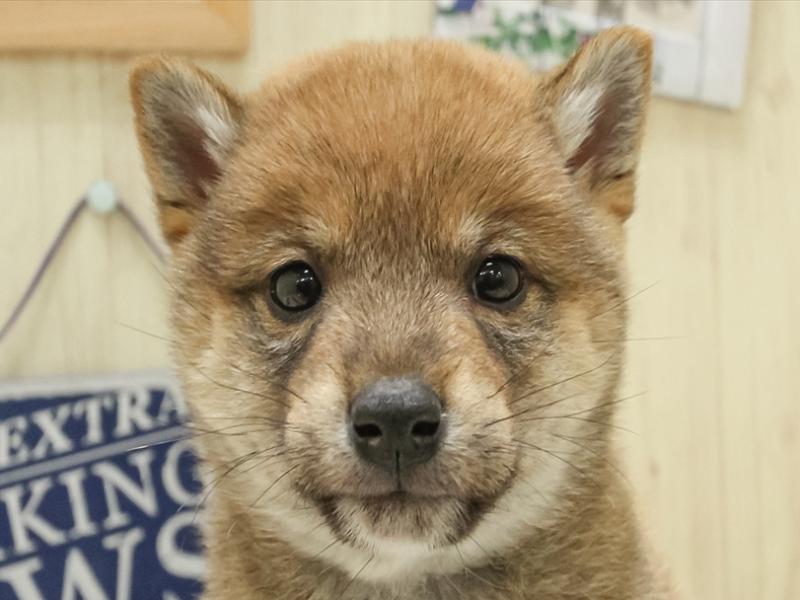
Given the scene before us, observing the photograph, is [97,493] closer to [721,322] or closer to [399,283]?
[399,283]

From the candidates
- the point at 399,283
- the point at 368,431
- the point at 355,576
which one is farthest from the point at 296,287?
the point at 355,576

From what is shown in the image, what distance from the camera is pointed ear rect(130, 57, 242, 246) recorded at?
3.26 feet

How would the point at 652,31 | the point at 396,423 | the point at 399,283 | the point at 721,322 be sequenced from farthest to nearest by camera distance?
the point at 721,322 → the point at 652,31 → the point at 399,283 → the point at 396,423

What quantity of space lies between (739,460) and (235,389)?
4.03 feet

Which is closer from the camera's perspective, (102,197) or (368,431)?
(368,431)

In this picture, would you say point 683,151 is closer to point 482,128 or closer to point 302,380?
point 482,128

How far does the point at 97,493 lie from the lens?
4.70ft

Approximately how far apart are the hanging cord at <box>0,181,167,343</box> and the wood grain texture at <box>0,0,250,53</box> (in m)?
0.25

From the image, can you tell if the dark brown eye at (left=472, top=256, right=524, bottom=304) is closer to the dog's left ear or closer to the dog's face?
the dog's face

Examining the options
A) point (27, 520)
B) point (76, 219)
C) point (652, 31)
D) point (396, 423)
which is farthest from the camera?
point (652, 31)

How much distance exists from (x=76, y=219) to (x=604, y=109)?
3.15 ft

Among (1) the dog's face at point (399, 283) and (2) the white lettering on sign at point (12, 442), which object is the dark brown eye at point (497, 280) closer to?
(1) the dog's face at point (399, 283)

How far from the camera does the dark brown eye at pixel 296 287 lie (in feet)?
2.95

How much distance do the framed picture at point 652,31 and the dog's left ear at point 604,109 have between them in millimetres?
569
